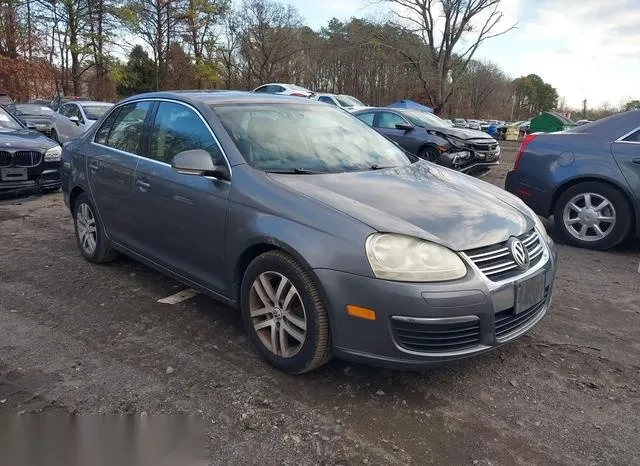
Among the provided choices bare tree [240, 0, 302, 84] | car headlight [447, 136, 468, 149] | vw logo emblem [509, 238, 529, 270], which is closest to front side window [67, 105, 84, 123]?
car headlight [447, 136, 468, 149]

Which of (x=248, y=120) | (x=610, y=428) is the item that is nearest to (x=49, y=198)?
(x=248, y=120)

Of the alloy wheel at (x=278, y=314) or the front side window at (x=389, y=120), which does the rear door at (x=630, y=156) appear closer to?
the alloy wheel at (x=278, y=314)

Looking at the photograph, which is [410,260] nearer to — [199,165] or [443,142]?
[199,165]

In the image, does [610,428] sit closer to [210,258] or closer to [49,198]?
[210,258]

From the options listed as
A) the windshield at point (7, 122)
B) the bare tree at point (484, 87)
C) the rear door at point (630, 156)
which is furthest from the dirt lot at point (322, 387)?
the bare tree at point (484, 87)

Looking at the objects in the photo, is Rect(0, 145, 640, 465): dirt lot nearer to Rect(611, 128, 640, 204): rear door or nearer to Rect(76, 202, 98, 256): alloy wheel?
Rect(76, 202, 98, 256): alloy wheel

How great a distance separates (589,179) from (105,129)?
493 centimetres

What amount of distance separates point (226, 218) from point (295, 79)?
1783 inches

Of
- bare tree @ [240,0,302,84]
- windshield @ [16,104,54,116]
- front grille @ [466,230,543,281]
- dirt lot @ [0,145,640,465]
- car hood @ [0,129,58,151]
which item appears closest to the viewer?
dirt lot @ [0,145,640,465]

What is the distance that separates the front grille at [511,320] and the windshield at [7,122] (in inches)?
333

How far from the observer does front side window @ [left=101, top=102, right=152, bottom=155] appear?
4.10 meters

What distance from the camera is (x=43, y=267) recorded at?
15.5 feet

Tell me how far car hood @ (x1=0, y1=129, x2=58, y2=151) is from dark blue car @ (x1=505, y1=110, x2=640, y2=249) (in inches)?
272

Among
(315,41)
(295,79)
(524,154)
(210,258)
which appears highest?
(315,41)
